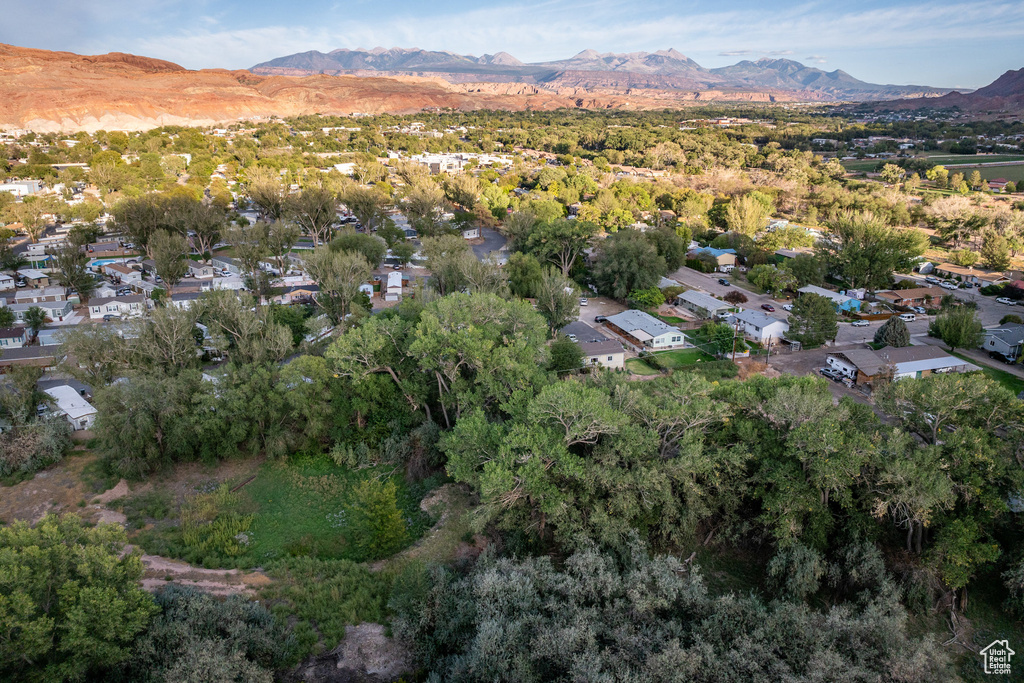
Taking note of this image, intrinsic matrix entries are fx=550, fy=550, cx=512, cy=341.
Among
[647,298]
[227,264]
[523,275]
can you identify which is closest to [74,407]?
[227,264]

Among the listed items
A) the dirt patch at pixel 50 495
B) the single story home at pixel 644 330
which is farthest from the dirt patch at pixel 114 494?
the single story home at pixel 644 330

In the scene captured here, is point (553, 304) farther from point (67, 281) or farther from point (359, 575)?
point (67, 281)

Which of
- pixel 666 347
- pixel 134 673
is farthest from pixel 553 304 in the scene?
pixel 134 673

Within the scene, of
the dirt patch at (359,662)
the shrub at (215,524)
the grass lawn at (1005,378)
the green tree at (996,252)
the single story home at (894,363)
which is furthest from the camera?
the green tree at (996,252)

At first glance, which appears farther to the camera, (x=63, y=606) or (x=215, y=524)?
(x=215, y=524)

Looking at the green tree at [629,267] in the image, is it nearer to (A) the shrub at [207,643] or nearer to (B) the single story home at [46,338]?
(A) the shrub at [207,643]

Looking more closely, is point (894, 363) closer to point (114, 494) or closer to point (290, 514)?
point (290, 514)
